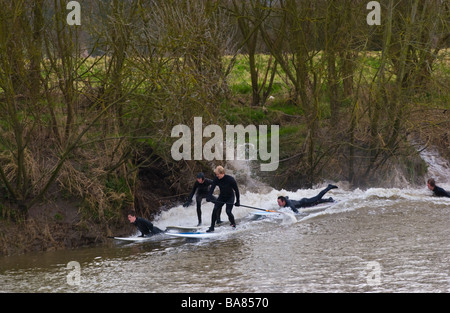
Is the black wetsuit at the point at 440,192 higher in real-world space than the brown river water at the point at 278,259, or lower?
higher

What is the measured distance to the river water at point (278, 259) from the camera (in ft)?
28.0

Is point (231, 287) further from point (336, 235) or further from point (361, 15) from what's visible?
point (361, 15)

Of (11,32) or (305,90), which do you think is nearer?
(11,32)

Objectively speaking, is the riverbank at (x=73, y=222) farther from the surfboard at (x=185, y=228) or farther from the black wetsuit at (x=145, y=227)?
the surfboard at (x=185, y=228)

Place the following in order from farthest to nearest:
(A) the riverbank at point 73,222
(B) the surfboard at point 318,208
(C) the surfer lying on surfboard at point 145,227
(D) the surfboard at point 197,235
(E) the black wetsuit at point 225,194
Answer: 1. (B) the surfboard at point 318,208
2. (E) the black wetsuit at point 225,194
3. (C) the surfer lying on surfboard at point 145,227
4. (D) the surfboard at point 197,235
5. (A) the riverbank at point 73,222

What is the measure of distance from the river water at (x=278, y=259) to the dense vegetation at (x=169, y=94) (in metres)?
2.01

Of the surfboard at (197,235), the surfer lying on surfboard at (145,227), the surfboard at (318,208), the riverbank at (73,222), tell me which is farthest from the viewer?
the surfboard at (318,208)

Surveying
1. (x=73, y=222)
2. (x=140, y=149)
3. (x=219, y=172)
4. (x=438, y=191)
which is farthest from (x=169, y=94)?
(x=438, y=191)

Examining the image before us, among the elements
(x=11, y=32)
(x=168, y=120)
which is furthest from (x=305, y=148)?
(x=11, y=32)

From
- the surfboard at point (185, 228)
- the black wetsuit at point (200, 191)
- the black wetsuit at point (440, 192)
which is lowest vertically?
the surfboard at point (185, 228)

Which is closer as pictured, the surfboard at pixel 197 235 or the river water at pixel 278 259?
the river water at pixel 278 259

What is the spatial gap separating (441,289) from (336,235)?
4218 mm

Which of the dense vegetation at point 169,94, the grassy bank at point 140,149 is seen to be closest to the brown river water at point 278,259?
the grassy bank at point 140,149
